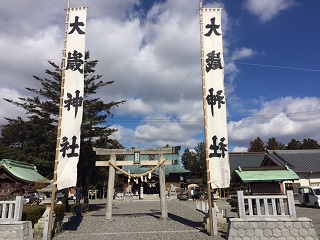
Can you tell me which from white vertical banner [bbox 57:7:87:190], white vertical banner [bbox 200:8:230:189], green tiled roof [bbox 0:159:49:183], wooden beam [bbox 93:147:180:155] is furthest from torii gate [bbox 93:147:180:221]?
green tiled roof [bbox 0:159:49:183]

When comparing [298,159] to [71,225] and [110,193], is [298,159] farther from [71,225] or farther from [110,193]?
[71,225]

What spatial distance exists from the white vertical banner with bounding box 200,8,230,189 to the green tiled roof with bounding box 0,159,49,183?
13.7 metres

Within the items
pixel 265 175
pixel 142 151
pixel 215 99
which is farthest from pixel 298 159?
pixel 215 99

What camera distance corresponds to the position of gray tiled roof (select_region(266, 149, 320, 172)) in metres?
31.3

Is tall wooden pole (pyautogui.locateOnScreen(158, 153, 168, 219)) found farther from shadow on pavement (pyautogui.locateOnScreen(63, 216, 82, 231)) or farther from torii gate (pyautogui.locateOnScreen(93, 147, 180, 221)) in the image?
shadow on pavement (pyautogui.locateOnScreen(63, 216, 82, 231))

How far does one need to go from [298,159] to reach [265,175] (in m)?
17.3

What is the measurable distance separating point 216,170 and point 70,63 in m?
6.99

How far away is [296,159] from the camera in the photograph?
Result: 111 feet

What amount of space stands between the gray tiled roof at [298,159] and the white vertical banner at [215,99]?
75.4ft

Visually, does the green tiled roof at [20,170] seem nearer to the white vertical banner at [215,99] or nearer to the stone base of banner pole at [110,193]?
the stone base of banner pole at [110,193]

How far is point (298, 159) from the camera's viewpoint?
3388 cm

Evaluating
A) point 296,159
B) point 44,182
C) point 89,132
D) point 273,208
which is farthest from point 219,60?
point 296,159

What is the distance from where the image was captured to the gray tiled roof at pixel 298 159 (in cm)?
3126

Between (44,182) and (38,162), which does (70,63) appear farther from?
(38,162)
